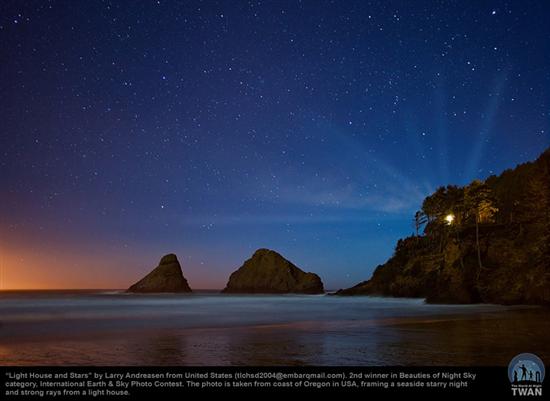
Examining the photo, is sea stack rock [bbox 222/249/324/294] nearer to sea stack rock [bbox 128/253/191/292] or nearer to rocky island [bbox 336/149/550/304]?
sea stack rock [bbox 128/253/191/292]

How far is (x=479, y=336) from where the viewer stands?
53.8 feet

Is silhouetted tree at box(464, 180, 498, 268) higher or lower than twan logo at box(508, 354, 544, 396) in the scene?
higher

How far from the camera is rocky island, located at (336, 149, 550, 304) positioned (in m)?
36.7

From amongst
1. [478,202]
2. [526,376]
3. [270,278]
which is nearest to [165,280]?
[270,278]

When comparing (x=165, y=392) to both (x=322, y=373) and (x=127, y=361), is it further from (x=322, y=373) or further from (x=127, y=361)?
(x=127, y=361)

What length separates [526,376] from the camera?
9.12 metres

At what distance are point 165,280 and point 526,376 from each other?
536ft

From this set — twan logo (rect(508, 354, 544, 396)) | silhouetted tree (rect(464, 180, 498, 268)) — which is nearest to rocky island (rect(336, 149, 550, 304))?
silhouetted tree (rect(464, 180, 498, 268))

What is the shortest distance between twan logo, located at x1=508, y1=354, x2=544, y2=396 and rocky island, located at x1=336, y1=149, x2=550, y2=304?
1131 inches

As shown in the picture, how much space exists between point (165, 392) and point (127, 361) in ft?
13.5

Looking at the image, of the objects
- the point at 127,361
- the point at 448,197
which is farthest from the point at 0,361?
the point at 448,197

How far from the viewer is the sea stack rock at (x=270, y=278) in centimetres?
14512

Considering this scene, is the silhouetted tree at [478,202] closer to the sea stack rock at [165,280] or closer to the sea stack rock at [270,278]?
the sea stack rock at [270,278]

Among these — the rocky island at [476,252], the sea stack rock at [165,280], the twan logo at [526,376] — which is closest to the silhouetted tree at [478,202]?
the rocky island at [476,252]
